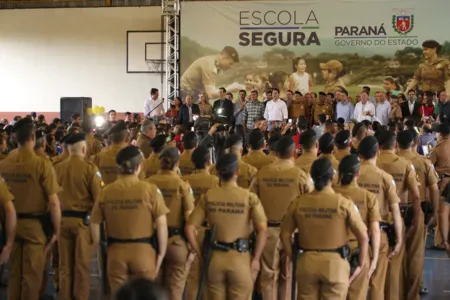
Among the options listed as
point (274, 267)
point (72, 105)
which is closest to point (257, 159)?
point (274, 267)

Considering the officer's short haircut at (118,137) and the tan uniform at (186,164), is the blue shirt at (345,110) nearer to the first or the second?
the tan uniform at (186,164)

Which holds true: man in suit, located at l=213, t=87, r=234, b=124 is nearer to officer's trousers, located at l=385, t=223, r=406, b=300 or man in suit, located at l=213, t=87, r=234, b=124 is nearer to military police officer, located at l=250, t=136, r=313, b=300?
officer's trousers, located at l=385, t=223, r=406, b=300

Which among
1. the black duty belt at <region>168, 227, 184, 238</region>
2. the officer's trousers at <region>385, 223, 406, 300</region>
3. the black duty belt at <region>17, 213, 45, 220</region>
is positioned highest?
the black duty belt at <region>17, 213, 45, 220</region>

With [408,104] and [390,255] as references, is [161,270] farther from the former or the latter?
[408,104]

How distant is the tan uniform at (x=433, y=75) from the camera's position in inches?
803

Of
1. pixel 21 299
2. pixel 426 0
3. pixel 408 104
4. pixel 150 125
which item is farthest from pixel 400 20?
pixel 21 299

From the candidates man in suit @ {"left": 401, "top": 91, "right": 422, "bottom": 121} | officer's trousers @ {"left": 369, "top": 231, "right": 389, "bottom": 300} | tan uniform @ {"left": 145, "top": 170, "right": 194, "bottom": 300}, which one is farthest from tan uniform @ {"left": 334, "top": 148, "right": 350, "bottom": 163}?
man in suit @ {"left": 401, "top": 91, "right": 422, "bottom": 121}

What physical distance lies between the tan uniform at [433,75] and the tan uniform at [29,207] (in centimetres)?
1597

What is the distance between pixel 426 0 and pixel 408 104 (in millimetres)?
5300

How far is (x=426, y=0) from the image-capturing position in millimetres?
20672

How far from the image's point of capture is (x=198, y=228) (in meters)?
6.29

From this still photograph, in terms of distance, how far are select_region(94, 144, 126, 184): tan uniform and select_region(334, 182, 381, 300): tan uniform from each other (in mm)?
3214

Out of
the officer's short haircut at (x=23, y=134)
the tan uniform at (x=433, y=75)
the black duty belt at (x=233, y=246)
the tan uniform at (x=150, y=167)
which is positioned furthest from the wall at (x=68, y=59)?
the black duty belt at (x=233, y=246)

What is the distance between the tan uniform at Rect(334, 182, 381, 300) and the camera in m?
5.96
